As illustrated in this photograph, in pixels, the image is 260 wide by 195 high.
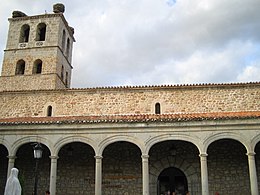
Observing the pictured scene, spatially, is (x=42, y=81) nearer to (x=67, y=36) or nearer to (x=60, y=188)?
(x=67, y=36)

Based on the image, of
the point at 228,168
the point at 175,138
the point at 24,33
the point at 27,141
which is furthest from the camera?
the point at 24,33

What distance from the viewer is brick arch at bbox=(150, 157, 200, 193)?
1438 cm

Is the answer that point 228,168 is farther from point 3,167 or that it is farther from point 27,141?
point 3,167

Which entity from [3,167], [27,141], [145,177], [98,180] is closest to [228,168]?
[145,177]

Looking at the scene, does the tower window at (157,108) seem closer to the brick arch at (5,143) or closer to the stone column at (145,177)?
the stone column at (145,177)

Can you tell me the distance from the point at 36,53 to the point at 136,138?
455 inches

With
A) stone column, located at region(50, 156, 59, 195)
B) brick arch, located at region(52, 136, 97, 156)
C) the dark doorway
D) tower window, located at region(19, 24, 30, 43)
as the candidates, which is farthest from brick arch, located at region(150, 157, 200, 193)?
tower window, located at region(19, 24, 30, 43)

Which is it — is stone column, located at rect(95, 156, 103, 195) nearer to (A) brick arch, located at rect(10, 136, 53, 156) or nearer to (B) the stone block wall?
(A) brick arch, located at rect(10, 136, 53, 156)

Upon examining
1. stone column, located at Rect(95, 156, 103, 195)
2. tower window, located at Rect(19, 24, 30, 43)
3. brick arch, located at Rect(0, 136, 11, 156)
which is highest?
tower window, located at Rect(19, 24, 30, 43)

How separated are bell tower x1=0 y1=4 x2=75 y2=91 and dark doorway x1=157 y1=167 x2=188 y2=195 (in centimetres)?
934

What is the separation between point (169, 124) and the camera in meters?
13.1

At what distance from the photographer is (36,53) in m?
21.6

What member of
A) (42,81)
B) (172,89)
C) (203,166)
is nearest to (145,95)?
(172,89)

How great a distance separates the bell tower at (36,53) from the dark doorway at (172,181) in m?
9.34
